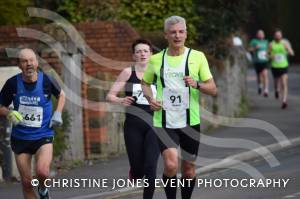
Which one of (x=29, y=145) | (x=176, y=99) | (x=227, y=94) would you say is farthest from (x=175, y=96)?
(x=227, y=94)

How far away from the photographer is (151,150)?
10.6 m

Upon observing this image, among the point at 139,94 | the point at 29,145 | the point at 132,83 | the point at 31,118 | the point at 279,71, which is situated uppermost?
the point at 132,83

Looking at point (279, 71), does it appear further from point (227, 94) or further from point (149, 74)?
point (149, 74)

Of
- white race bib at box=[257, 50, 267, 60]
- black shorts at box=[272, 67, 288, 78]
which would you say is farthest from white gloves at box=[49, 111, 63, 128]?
white race bib at box=[257, 50, 267, 60]

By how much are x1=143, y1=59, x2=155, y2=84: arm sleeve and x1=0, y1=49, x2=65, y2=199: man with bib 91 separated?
963 millimetres

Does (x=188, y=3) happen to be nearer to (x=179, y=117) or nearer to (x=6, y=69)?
(x=6, y=69)

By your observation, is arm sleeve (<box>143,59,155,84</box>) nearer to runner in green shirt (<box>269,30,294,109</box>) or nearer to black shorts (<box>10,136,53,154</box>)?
black shorts (<box>10,136,53,154</box>)

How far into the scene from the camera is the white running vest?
981 centimetres

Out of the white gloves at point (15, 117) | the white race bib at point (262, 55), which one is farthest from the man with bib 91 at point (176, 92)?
the white race bib at point (262, 55)

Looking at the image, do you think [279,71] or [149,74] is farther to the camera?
[279,71]

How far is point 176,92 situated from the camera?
9812 millimetres

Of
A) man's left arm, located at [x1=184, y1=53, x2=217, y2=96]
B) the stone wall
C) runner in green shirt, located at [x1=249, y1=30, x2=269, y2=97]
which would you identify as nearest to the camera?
man's left arm, located at [x1=184, y1=53, x2=217, y2=96]

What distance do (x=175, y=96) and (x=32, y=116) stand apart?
1527mm

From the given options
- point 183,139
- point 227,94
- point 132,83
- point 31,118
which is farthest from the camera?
point 227,94
